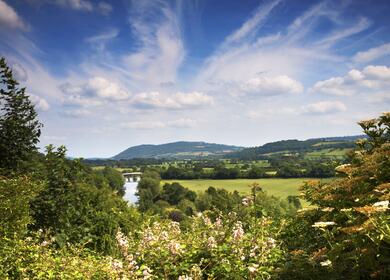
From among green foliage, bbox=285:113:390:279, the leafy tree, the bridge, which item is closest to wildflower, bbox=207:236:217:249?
green foliage, bbox=285:113:390:279

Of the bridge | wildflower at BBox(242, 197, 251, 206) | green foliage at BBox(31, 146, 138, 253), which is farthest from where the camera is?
the bridge

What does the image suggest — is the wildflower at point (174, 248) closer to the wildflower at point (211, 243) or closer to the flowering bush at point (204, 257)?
the flowering bush at point (204, 257)

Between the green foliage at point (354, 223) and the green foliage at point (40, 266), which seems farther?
the green foliage at point (40, 266)

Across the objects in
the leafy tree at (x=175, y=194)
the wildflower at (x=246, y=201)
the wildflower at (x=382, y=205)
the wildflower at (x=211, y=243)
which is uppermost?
the wildflower at (x=382, y=205)

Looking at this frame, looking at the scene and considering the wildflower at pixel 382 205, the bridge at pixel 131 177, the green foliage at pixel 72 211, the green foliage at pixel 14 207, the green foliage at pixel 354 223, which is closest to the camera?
the wildflower at pixel 382 205

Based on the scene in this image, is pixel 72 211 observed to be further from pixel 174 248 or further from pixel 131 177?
pixel 131 177

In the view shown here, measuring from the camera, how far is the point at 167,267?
6320mm

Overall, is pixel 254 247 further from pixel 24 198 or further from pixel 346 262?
pixel 24 198

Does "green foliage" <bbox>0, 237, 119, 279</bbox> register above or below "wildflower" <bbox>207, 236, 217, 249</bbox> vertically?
below

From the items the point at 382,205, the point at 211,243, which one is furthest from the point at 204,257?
the point at 382,205

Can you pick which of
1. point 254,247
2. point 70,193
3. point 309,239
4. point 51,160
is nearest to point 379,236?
point 309,239

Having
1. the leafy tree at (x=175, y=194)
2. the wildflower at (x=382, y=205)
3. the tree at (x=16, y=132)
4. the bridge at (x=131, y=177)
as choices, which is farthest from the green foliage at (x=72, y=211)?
the bridge at (x=131, y=177)

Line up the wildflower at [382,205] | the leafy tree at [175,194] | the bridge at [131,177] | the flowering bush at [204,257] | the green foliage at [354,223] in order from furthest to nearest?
the bridge at [131,177] → the leafy tree at [175,194] → the flowering bush at [204,257] → the green foliage at [354,223] → the wildflower at [382,205]

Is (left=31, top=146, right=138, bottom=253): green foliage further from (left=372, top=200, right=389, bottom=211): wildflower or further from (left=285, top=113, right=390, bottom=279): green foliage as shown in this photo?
(left=372, top=200, right=389, bottom=211): wildflower
